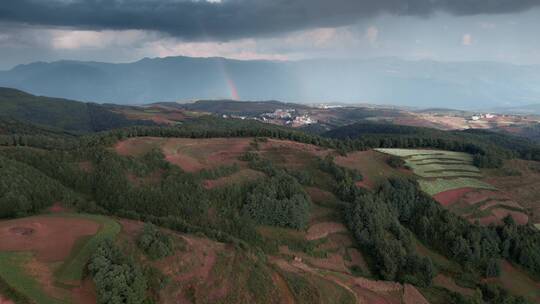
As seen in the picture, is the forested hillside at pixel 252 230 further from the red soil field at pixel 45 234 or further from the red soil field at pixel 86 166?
the red soil field at pixel 45 234

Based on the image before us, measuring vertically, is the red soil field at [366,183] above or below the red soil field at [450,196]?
above

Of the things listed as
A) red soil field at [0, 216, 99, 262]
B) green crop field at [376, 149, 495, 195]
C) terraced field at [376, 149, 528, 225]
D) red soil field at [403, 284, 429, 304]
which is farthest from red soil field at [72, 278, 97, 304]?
green crop field at [376, 149, 495, 195]

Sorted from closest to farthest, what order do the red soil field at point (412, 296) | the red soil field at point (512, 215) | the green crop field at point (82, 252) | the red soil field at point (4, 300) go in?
1. the red soil field at point (4, 300)
2. the green crop field at point (82, 252)
3. the red soil field at point (412, 296)
4. the red soil field at point (512, 215)

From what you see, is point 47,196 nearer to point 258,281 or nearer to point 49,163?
point 49,163

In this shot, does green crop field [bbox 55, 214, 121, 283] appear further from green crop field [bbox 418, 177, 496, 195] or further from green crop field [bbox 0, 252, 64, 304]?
green crop field [bbox 418, 177, 496, 195]

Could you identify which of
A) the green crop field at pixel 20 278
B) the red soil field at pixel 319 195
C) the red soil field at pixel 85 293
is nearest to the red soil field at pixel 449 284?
the red soil field at pixel 319 195

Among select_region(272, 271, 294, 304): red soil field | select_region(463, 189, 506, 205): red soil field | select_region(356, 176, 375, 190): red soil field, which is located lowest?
select_region(272, 271, 294, 304): red soil field

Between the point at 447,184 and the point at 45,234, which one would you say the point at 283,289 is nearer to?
the point at 45,234
